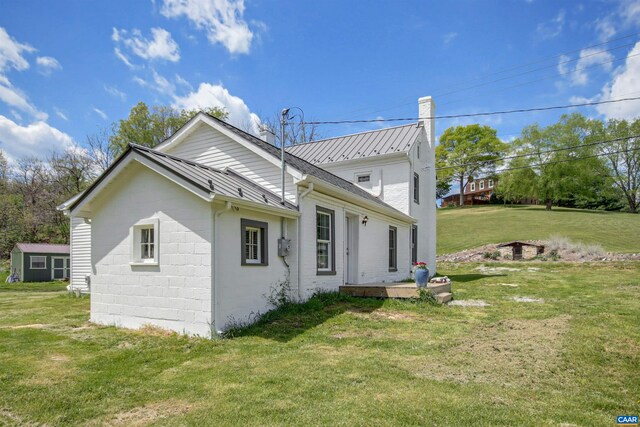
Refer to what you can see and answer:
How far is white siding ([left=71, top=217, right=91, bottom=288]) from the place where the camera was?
1391 cm

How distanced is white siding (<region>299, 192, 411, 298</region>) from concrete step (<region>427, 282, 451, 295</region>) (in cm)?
242

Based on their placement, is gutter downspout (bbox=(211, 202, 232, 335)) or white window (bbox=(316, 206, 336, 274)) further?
white window (bbox=(316, 206, 336, 274))

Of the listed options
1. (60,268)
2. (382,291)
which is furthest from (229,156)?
(60,268)

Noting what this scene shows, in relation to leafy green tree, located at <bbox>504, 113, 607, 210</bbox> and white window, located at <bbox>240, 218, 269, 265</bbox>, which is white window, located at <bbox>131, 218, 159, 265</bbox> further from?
leafy green tree, located at <bbox>504, 113, 607, 210</bbox>

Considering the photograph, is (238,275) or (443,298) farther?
(443,298)

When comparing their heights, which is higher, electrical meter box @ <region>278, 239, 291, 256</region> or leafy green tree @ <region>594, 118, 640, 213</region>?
leafy green tree @ <region>594, 118, 640, 213</region>

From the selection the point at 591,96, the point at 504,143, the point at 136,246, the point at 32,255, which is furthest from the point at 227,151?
the point at 504,143

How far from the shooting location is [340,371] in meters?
4.76

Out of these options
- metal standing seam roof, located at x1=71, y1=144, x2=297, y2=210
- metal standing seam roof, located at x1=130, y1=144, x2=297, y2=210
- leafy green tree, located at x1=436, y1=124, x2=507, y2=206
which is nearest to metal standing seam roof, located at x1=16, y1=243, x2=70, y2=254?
metal standing seam roof, located at x1=71, y1=144, x2=297, y2=210

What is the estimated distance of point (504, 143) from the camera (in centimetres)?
5362

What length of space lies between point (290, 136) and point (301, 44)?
1625 cm

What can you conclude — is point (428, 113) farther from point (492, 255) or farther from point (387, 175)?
point (492, 255)

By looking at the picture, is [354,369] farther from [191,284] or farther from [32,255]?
[32,255]
